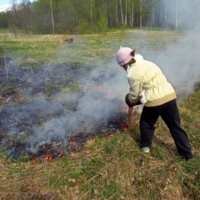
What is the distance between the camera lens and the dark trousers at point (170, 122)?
278 centimetres

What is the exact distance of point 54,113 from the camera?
4465mm

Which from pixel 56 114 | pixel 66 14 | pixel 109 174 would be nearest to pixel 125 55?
pixel 109 174

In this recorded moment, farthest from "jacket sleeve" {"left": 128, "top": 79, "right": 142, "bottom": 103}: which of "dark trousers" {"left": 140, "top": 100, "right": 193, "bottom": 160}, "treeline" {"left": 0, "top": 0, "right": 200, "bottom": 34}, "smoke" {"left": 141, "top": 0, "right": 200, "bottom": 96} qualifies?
"treeline" {"left": 0, "top": 0, "right": 200, "bottom": 34}

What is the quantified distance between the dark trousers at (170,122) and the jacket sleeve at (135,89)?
19 centimetres

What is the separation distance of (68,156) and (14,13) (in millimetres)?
37864

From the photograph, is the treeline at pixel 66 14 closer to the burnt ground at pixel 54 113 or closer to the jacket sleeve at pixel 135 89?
the burnt ground at pixel 54 113

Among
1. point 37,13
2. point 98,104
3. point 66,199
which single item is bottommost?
point 66,199

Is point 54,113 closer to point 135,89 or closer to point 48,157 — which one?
point 48,157

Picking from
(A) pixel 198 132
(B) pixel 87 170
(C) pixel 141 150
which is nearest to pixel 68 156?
(B) pixel 87 170

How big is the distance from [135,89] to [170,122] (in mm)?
671

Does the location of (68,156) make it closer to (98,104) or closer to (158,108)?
(158,108)

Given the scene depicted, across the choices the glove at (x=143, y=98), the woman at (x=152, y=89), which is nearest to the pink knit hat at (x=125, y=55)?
the woman at (x=152, y=89)

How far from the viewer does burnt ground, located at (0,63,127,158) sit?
3.57 m

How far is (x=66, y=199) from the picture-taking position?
248cm
